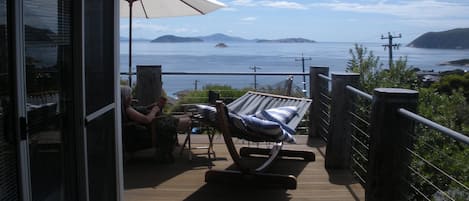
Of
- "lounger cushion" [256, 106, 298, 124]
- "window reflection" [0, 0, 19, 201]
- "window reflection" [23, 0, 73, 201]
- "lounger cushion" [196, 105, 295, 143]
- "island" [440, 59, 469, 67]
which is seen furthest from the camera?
"island" [440, 59, 469, 67]

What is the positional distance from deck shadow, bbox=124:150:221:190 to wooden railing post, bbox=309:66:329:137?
1627mm

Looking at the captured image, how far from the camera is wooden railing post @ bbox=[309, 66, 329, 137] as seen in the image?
6410 mm

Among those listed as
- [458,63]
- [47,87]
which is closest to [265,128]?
[47,87]

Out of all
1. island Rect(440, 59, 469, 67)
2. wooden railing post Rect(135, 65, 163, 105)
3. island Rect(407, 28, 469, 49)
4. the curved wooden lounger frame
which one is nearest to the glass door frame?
the curved wooden lounger frame

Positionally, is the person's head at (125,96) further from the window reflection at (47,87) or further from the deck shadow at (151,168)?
the window reflection at (47,87)

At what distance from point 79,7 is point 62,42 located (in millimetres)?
214

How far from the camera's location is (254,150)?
5680mm

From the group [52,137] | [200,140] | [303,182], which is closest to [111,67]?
[52,137]

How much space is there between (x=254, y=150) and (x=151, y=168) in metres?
1.12

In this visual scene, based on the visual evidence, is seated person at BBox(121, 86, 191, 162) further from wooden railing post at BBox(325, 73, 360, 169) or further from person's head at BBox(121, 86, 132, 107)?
wooden railing post at BBox(325, 73, 360, 169)

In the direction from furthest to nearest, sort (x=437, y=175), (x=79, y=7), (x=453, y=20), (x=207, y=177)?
(x=453, y=20) < (x=437, y=175) < (x=207, y=177) < (x=79, y=7)

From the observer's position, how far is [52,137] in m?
2.34

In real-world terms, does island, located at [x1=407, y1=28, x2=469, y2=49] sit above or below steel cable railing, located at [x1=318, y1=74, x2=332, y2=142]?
above

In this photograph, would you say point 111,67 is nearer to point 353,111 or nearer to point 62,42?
point 62,42
